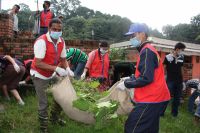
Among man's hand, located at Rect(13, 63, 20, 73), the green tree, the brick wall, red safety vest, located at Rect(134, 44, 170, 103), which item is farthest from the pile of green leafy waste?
the green tree

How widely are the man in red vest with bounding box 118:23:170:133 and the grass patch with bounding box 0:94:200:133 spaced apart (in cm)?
153

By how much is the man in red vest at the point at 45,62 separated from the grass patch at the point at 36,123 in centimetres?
57

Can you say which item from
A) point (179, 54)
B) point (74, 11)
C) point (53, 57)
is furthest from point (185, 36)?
point (53, 57)

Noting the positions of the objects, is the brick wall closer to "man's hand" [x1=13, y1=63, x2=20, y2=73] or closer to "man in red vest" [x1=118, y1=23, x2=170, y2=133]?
"man's hand" [x1=13, y1=63, x2=20, y2=73]

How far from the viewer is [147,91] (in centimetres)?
398

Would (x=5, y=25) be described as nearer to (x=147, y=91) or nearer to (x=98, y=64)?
(x=98, y=64)

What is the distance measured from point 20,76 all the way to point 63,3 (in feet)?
206

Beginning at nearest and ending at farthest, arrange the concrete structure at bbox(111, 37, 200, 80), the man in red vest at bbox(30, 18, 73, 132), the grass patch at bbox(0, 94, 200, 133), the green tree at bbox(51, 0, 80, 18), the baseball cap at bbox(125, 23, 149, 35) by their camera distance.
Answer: the baseball cap at bbox(125, 23, 149, 35) < the man in red vest at bbox(30, 18, 73, 132) < the grass patch at bbox(0, 94, 200, 133) < the concrete structure at bbox(111, 37, 200, 80) < the green tree at bbox(51, 0, 80, 18)

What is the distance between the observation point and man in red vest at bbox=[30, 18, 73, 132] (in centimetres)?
514

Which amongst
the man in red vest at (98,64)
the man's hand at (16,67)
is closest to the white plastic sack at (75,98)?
the man's hand at (16,67)

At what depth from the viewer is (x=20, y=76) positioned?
780cm

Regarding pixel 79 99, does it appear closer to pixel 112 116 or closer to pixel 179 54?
pixel 112 116

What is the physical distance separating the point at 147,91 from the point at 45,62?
201 centimetres

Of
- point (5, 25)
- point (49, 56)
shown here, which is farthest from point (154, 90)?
point (5, 25)
